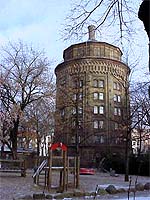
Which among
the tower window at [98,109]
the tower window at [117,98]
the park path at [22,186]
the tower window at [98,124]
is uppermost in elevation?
the tower window at [117,98]

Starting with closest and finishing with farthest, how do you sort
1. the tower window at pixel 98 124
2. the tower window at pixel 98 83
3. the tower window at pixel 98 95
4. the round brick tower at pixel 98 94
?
1. the round brick tower at pixel 98 94
2. the tower window at pixel 98 124
3. the tower window at pixel 98 95
4. the tower window at pixel 98 83

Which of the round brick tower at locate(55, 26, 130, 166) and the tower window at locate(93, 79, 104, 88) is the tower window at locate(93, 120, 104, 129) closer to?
the round brick tower at locate(55, 26, 130, 166)

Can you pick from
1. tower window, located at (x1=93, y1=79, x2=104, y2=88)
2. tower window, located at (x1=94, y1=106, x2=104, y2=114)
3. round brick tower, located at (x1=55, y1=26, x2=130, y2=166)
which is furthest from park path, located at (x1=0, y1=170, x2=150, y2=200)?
tower window, located at (x1=93, y1=79, x2=104, y2=88)

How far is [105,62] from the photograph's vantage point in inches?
2442

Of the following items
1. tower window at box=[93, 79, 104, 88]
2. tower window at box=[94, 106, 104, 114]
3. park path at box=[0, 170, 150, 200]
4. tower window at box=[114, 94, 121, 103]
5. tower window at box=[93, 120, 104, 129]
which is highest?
tower window at box=[93, 79, 104, 88]

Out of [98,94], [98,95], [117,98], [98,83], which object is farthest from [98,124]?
[98,83]

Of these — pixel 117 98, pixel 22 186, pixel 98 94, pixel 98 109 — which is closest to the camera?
pixel 22 186

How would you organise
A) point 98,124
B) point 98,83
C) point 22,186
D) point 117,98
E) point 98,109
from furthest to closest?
point 117,98 < point 98,83 < point 98,109 < point 98,124 < point 22,186

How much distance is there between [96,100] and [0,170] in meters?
38.2

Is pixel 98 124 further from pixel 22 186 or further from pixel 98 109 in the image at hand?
pixel 22 186

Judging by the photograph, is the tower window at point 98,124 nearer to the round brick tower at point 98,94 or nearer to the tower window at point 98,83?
the round brick tower at point 98,94

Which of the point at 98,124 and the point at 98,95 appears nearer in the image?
the point at 98,124

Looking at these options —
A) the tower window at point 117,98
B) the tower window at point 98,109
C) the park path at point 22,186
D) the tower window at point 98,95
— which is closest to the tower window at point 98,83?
the tower window at point 98,95

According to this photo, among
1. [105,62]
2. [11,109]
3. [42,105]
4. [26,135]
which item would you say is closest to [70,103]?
[26,135]
